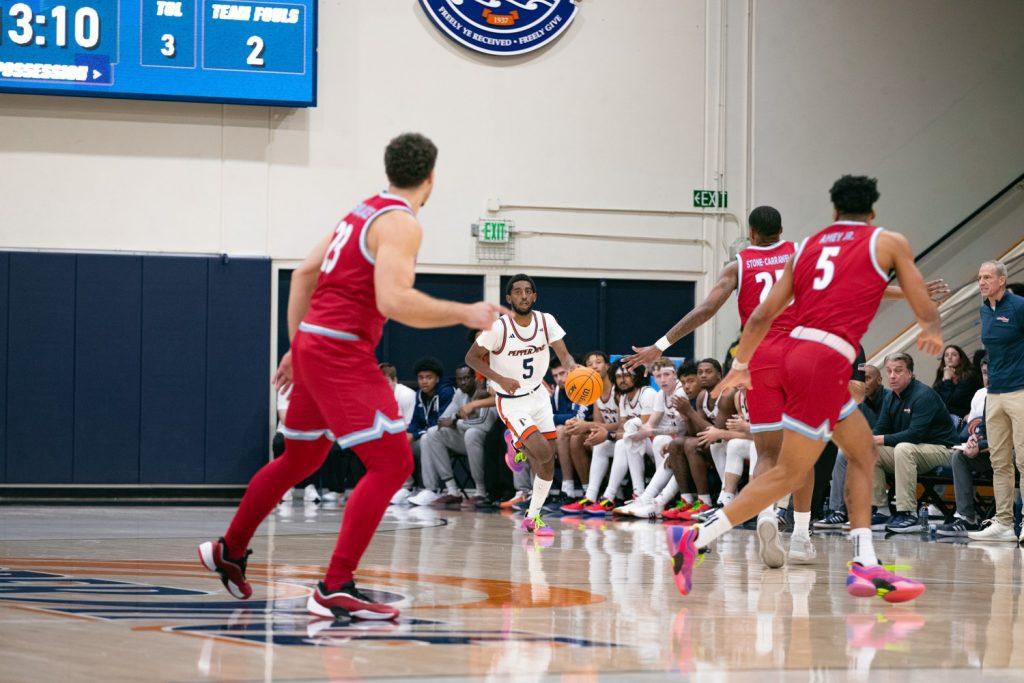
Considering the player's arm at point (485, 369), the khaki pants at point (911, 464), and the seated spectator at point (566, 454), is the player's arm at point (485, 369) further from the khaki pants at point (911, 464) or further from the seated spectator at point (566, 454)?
the seated spectator at point (566, 454)

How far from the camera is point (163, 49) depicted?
14.5 meters

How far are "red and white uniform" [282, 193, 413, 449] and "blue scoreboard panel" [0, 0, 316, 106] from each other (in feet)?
34.4

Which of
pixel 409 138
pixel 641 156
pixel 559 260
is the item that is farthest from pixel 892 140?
pixel 409 138

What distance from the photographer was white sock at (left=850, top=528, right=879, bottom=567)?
5648 mm

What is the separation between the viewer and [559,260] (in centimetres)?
1612

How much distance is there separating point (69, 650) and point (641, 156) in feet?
43.5

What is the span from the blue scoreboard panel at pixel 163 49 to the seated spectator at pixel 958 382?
782cm

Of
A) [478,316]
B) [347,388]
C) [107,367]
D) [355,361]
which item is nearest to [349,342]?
[355,361]

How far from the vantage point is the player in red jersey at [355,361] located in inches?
180

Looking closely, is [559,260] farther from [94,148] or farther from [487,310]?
[487,310]

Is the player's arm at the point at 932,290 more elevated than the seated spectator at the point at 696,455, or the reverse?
the player's arm at the point at 932,290

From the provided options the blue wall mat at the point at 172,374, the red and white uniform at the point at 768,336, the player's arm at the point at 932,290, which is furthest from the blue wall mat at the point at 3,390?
the player's arm at the point at 932,290

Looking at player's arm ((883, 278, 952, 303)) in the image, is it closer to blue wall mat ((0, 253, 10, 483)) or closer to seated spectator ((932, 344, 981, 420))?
seated spectator ((932, 344, 981, 420))

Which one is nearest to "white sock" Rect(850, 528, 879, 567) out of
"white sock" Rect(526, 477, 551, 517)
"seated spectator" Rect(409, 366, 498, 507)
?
"white sock" Rect(526, 477, 551, 517)
